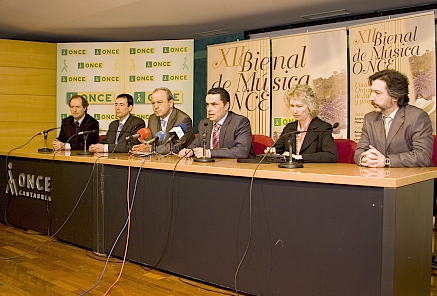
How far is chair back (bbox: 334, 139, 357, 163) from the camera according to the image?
3.67 meters

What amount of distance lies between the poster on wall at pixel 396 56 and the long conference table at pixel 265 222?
2.44 m

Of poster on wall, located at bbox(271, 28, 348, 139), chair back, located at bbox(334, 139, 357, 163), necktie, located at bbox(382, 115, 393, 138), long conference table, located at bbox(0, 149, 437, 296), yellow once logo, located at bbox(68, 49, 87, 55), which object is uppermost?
yellow once logo, located at bbox(68, 49, 87, 55)

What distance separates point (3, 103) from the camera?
695 cm

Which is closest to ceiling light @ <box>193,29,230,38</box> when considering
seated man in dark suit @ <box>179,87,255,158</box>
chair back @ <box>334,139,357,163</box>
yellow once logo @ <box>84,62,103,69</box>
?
yellow once logo @ <box>84,62,103,69</box>

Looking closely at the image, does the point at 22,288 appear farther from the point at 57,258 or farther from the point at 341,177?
the point at 341,177

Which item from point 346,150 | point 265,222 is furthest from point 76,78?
point 265,222

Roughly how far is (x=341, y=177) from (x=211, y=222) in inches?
36.3

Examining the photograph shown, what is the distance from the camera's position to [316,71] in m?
5.71

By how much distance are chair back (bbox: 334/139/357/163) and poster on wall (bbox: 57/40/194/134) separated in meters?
3.45

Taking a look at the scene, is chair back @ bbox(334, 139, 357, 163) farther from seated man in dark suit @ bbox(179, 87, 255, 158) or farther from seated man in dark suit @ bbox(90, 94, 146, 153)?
seated man in dark suit @ bbox(90, 94, 146, 153)

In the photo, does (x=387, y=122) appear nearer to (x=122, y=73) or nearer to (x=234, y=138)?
(x=234, y=138)

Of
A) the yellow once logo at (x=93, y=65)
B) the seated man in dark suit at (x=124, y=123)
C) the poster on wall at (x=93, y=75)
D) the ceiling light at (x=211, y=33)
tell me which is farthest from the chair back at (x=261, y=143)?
the yellow once logo at (x=93, y=65)

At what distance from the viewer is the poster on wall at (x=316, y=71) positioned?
18.1 feet

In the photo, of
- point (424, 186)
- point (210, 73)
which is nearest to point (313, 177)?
point (424, 186)
